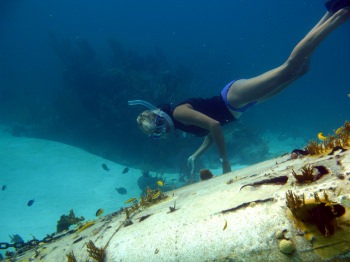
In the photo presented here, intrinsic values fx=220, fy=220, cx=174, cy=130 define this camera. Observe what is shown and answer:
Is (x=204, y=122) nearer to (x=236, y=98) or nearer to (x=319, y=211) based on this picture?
(x=236, y=98)


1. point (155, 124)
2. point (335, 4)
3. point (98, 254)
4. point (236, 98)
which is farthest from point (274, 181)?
point (335, 4)

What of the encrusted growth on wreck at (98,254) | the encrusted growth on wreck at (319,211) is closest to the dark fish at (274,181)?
the encrusted growth on wreck at (319,211)

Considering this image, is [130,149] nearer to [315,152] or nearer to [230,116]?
[230,116]

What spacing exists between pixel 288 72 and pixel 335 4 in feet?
4.67

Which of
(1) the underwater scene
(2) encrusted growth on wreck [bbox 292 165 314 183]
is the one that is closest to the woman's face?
(1) the underwater scene

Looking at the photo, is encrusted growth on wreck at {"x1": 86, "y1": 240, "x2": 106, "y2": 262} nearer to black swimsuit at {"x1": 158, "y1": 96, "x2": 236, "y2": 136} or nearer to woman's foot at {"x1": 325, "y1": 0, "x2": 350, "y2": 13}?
black swimsuit at {"x1": 158, "y1": 96, "x2": 236, "y2": 136}

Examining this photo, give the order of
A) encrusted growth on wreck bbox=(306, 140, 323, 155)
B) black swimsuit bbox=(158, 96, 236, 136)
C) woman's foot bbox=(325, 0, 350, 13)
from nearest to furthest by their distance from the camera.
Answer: encrusted growth on wreck bbox=(306, 140, 323, 155)
woman's foot bbox=(325, 0, 350, 13)
black swimsuit bbox=(158, 96, 236, 136)

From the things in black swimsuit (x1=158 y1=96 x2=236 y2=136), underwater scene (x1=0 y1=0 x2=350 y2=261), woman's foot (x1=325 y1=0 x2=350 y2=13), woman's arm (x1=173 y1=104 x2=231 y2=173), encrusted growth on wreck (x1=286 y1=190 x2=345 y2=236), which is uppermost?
underwater scene (x1=0 y1=0 x2=350 y2=261)

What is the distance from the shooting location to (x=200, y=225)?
2420 mm

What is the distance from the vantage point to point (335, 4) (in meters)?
4.21

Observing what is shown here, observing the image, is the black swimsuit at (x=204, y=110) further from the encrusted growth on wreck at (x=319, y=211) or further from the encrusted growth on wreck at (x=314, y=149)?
the encrusted growth on wreck at (x=319, y=211)

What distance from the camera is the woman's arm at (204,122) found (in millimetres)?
4906

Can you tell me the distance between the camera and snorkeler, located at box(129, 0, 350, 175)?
4.37 meters

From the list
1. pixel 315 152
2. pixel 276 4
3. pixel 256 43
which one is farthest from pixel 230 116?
pixel 276 4
